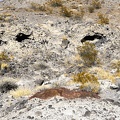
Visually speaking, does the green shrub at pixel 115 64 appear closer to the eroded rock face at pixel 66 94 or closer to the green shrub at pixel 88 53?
the green shrub at pixel 88 53

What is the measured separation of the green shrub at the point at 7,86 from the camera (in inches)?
677

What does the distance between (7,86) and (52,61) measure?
6.50 meters

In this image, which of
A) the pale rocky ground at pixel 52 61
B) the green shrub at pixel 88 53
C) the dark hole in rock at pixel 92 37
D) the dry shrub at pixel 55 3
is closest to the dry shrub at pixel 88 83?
the pale rocky ground at pixel 52 61

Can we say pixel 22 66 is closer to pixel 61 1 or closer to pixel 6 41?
pixel 6 41

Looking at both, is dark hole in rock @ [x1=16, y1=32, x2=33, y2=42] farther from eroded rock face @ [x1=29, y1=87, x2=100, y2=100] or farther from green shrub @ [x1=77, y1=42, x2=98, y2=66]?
eroded rock face @ [x1=29, y1=87, x2=100, y2=100]

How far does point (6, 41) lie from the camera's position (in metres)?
25.8

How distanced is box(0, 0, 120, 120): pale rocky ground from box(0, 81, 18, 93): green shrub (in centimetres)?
67

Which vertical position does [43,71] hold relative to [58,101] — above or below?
below

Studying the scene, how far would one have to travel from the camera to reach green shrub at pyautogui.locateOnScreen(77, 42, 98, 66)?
74.9ft

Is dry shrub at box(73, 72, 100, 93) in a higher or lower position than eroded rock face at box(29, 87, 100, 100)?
lower

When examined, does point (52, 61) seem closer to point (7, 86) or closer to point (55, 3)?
point (7, 86)

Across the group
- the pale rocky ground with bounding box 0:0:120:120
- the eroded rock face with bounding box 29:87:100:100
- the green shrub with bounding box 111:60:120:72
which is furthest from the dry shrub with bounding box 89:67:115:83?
the eroded rock face with bounding box 29:87:100:100

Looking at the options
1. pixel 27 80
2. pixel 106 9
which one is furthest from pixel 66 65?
pixel 106 9

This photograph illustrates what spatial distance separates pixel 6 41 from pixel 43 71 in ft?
19.0
